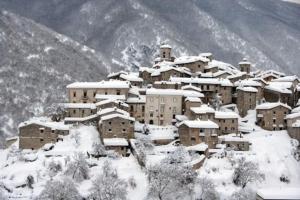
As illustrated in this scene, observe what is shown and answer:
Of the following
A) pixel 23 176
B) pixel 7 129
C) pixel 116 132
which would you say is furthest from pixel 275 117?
pixel 7 129

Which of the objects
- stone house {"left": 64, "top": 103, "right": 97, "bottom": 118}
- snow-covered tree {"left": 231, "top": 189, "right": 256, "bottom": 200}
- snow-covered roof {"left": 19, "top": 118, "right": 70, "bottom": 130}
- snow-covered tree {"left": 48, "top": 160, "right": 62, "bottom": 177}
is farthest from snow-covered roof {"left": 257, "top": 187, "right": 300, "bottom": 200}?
stone house {"left": 64, "top": 103, "right": 97, "bottom": 118}

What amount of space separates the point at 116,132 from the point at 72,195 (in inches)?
548

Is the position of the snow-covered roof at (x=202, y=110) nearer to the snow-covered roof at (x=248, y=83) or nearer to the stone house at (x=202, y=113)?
the stone house at (x=202, y=113)

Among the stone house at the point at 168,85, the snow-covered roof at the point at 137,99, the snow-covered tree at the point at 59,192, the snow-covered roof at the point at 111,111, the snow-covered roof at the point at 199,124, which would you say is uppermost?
the stone house at the point at 168,85

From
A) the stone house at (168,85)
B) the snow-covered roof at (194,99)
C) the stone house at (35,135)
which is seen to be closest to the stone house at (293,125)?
the snow-covered roof at (194,99)

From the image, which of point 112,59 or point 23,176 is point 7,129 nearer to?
point 112,59

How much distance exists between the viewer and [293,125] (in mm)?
71562

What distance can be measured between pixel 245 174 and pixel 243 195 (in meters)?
3.67

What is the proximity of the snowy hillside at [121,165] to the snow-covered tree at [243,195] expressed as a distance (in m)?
0.83

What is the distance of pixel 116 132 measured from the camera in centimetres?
6850

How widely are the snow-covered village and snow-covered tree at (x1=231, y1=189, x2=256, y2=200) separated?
0.48ft

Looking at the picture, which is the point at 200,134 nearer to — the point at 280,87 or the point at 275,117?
the point at 275,117

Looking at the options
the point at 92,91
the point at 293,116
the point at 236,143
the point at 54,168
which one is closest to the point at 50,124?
the point at 54,168

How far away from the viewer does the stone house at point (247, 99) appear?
79.0 metres
